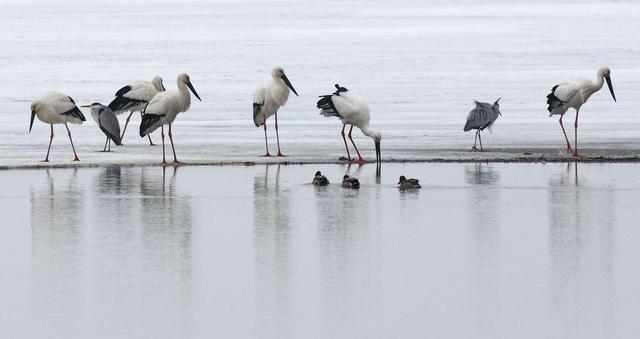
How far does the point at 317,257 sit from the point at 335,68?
86.3ft

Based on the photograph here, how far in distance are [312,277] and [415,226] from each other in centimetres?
269

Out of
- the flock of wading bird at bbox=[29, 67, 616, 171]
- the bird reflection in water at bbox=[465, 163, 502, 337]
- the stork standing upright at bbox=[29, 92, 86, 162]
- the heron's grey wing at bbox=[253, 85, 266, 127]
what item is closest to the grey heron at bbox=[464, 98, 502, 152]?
the flock of wading bird at bbox=[29, 67, 616, 171]

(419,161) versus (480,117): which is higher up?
(480,117)

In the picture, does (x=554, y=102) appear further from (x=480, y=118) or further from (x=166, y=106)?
(x=166, y=106)

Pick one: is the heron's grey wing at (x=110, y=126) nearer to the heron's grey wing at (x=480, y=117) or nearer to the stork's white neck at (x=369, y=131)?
the stork's white neck at (x=369, y=131)

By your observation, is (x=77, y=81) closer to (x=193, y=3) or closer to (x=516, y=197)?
(x=516, y=197)

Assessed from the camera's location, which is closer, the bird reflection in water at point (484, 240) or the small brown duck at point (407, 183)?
the bird reflection in water at point (484, 240)

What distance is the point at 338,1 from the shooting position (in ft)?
281

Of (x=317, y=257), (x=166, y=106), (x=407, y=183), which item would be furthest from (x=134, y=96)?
(x=317, y=257)

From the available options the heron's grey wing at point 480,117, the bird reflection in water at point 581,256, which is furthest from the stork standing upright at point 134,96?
the bird reflection in water at point 581,256

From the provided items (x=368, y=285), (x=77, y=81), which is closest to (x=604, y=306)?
(x=368, y=285)

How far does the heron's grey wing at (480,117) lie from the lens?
19.7 metres

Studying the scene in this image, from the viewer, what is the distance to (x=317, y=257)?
10.2m

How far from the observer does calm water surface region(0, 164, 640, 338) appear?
8.04 meters
